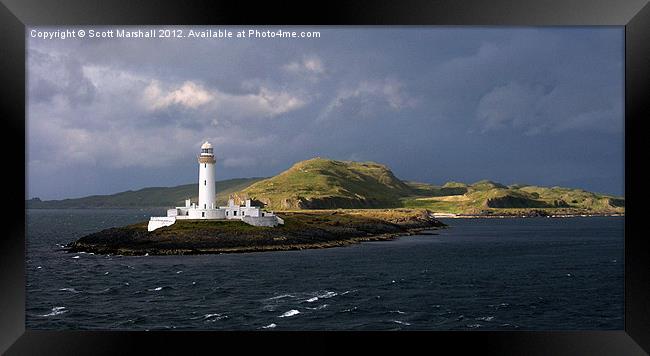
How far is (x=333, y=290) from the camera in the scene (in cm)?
2345

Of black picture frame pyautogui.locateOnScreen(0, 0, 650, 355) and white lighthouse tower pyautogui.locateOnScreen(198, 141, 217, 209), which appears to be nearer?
black picture frame pyautogui.locateOnScreen(0, 0, 650, 355)

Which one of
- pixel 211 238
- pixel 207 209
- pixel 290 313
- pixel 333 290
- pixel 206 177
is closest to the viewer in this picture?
pixel 290 313

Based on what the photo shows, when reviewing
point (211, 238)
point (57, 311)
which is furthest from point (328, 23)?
point (211, 238)

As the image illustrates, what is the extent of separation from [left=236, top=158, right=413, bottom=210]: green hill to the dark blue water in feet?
98.9

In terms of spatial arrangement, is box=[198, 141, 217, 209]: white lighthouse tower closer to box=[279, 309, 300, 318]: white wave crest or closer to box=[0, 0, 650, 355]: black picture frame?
box=[279, 309, 300, 318]: white wave crest

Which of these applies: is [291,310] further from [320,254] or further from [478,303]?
[320,254]

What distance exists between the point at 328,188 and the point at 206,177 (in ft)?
128

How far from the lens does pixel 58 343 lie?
10.0 metres

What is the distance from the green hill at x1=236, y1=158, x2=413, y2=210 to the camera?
7051 centimetres

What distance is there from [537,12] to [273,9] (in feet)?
15.7

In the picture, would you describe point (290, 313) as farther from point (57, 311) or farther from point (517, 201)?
point (517, 201)

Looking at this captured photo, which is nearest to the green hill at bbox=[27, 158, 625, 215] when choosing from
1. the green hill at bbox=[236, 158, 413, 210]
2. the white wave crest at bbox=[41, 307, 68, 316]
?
the green hill at bbox=[236, 158, 413, 210]

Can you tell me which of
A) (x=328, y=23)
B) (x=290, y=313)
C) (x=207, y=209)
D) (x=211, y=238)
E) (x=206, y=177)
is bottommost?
→ (x=290, y=313)

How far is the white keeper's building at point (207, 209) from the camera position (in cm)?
3934
